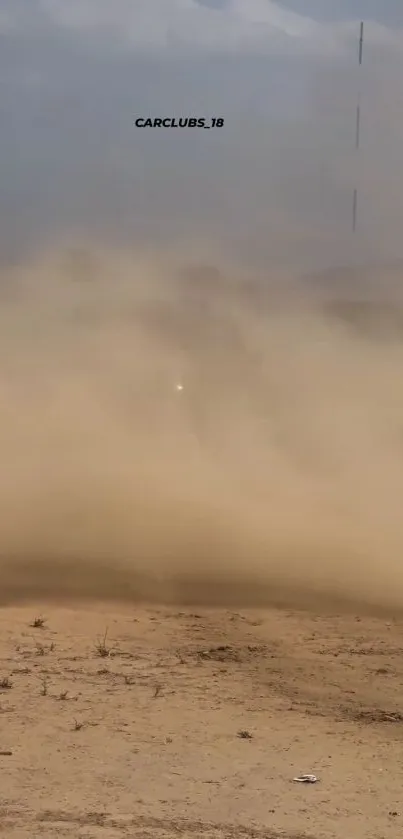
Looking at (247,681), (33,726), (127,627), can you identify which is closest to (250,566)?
(127,627)

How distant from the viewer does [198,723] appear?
3365 mm

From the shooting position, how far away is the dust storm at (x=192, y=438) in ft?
16.6

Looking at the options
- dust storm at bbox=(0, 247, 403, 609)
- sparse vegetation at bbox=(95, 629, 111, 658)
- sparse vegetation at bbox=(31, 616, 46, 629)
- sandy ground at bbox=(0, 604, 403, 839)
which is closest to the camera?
sandy ground at bbox=(0, 604, 403, 839)

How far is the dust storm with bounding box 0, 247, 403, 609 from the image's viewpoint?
507cm

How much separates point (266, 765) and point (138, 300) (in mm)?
4269

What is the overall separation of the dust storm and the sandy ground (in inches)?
13.5

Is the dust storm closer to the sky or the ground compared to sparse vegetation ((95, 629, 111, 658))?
closer to the sky

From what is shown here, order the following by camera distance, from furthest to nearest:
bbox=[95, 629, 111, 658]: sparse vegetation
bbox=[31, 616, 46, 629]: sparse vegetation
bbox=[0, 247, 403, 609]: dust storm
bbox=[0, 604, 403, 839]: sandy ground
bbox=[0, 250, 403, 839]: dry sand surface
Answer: bbox=[0, 247, 403, 609]: dust storm
bbox=[31, 616, 46, 629]: sparse vegetation
bbox=[95, 629, 111, 658]: sparse vegetation
bbox=[0, 250, 403, 839]: dry sand surface
bbox=[0, 604, 403, 839]: sandy ground

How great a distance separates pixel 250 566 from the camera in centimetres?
503

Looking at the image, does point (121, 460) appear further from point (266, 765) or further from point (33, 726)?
point (266, 765)

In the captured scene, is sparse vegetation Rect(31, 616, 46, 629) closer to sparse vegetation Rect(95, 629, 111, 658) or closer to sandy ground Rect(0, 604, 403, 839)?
sandy ground Rect(0, 604, 403, 839)

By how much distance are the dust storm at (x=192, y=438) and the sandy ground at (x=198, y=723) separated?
0.34 meters

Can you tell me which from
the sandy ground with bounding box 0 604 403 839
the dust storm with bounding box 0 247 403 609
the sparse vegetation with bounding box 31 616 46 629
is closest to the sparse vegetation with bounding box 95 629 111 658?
the sandy ground with bounding box 0 604 403 839

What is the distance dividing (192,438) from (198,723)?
2.81 m
